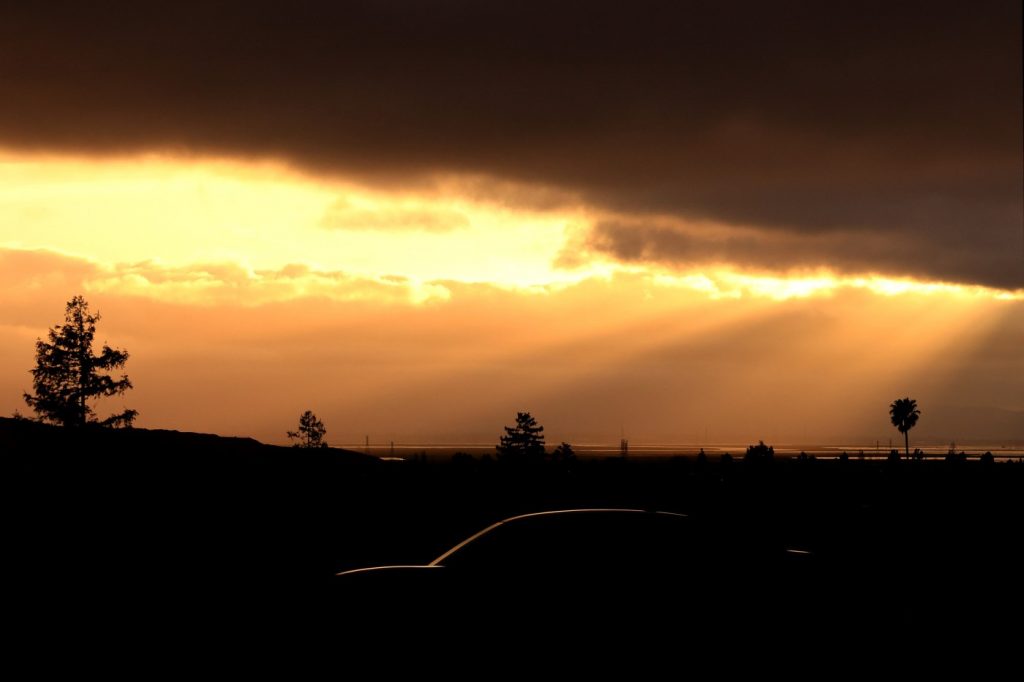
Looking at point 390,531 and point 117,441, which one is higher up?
point 117,441

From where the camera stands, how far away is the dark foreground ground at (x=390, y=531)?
8031mm

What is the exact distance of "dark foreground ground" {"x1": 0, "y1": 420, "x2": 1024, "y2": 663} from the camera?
8.03m

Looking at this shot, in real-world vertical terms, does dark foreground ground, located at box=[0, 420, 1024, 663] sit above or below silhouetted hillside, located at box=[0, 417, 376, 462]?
below

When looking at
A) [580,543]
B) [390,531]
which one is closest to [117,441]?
[390,531]

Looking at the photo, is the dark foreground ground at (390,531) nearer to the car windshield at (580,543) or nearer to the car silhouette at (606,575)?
the car silhouette at (606,575)

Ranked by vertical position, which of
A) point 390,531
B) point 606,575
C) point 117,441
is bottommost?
point 390,531

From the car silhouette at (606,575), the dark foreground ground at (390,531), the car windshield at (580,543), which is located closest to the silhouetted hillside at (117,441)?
the dark foreground ground at (390,531)

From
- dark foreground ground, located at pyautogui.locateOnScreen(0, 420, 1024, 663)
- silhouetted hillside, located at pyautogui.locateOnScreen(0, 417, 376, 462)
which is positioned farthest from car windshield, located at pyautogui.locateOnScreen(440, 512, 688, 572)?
silhouetted hillside, located at pyautogui.locateOnScreen(0, 417, 376, 462)

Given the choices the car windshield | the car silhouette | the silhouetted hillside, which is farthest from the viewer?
the silhouetted hillside

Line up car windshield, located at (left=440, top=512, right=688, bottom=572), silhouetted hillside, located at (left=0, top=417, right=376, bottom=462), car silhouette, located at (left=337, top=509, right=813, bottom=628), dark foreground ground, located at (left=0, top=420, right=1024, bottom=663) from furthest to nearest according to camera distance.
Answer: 1. silhouetted hillside, located at (left=0, top=417, right=376, bottom=462)
2. car windshield, located at (left=440, top=512, right=688, bottom=572)
3. dark foreground ground, located at (left=0, top=420, right=1024, bottom=663)
4. car silhouette, located at (left=337, top=509, right=813, bottom=628)

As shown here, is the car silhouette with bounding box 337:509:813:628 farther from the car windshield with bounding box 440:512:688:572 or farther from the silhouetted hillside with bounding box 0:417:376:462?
the silhouetted hillside with bounding box 0:417:376:462

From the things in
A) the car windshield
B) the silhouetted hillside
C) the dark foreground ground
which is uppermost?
the silhouetted hillside

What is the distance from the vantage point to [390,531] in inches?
901

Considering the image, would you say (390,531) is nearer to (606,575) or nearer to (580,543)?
(580,543)
